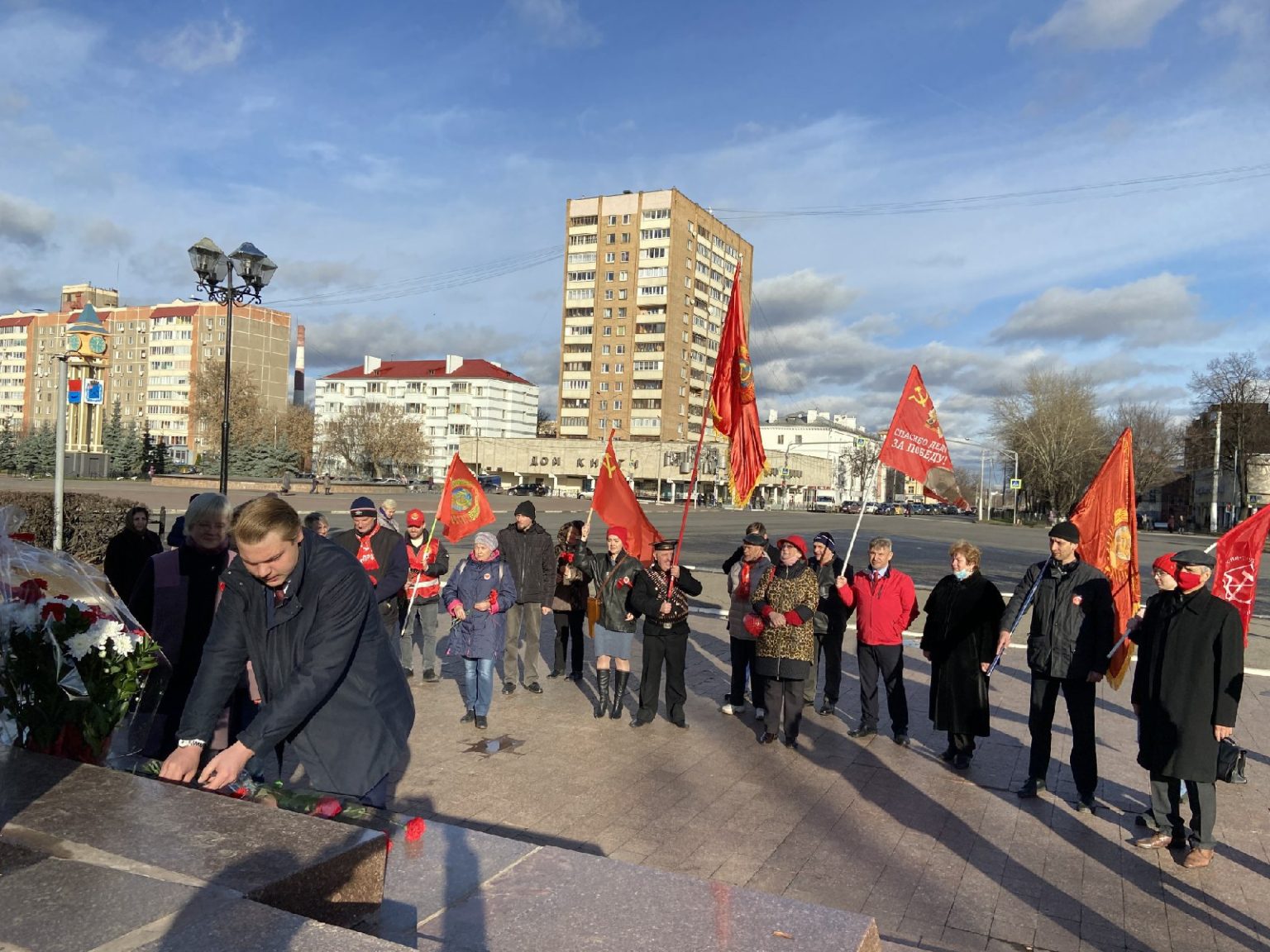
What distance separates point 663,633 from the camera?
839 cm

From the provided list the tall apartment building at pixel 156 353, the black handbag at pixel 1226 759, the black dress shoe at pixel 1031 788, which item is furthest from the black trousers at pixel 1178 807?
the tall apartment building at pixel 156 353

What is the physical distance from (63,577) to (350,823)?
2018mm

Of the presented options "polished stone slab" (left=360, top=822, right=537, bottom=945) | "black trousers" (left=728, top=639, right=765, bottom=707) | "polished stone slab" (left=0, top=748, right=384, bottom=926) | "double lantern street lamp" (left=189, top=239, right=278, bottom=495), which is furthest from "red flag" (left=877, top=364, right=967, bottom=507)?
"double lantern street lamp" (left=189, top=239, right=278, bottom=495)

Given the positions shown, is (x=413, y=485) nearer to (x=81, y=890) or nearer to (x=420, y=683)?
(x=420, y=683)

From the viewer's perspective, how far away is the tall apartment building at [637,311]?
11288cm

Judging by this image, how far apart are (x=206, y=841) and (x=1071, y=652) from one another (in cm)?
561

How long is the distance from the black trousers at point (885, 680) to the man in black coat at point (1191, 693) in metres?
2.49

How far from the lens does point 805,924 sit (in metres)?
2.61

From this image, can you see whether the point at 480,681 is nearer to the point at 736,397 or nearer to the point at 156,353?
the point at 736,397

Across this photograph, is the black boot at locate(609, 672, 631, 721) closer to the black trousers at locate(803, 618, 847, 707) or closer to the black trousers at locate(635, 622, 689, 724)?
the black trousers at locate(635, 622, 689, 724)

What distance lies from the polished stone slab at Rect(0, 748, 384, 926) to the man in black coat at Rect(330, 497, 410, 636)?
216 inches

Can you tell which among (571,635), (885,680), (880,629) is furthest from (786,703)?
(571,635)

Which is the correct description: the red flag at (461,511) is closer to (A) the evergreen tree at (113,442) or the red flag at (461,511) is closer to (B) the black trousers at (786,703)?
(B) the black trousers at (786,703)

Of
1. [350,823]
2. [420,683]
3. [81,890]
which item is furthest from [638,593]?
[81,890]
